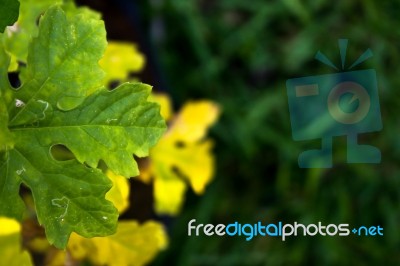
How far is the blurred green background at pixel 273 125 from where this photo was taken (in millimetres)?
1517

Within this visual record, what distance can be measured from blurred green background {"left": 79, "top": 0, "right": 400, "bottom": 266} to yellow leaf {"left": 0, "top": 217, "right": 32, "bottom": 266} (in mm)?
1015

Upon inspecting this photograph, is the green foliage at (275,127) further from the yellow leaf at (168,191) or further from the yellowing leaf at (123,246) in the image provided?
the yellowing leaf at (123,246)

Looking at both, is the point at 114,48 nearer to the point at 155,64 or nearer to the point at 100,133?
the point at 100,133

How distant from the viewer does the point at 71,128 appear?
0.48 metres

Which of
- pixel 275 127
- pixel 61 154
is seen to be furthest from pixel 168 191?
pixel 275 127

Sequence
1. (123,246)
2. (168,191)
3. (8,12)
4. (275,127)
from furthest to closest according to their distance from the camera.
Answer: (275,127), (168,191), (123,246), (8,12)

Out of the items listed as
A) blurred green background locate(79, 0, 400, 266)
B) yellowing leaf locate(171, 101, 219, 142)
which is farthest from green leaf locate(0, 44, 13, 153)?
blurred green background locate(79, 0, 400, 266)

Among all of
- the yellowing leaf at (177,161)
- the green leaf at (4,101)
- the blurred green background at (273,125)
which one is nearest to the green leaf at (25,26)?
the green leaf at (4,101)

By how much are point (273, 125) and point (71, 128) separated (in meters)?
1.14

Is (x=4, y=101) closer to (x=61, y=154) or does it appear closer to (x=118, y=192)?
(x=118, y=192)

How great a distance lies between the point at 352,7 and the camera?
1583 millimetres

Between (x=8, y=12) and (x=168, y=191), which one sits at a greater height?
(x=8, y=12)

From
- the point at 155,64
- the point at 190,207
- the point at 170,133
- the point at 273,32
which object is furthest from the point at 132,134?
the point at 273,32

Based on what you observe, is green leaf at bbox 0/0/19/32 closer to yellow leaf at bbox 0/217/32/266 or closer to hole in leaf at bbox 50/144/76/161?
yellow leaf at bbox 0/217/32/266
